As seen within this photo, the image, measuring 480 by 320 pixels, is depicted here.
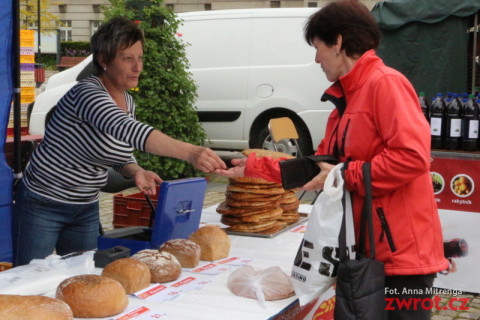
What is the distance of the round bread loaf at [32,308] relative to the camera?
1925 mm

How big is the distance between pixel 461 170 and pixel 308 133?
17.2 feet

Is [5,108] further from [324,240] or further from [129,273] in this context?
[324,240]

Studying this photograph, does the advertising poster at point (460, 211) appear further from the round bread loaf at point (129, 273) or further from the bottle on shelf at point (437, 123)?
the round bread loaf at point (129, 273)

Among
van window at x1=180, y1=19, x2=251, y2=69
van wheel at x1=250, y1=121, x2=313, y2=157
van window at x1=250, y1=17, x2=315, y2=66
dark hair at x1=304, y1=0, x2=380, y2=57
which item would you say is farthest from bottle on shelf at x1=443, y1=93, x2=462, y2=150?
van window at x1=180, y1=19, x2=251, y2=69

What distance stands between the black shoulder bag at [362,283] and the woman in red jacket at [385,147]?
5 cm

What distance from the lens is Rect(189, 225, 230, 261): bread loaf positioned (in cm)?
287

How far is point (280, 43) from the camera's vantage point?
33.6 ft

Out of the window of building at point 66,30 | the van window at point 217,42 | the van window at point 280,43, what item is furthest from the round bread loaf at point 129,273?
the window of building at point 66,30

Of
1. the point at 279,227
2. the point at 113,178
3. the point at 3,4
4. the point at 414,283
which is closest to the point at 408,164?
the point at 414,283

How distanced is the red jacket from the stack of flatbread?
1.08 m

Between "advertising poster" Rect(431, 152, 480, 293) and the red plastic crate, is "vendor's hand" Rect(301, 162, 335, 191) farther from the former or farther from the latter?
"advertising poster" Rect(431, 152, 480, 293)

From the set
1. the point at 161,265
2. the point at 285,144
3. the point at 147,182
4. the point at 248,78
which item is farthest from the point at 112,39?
the point at 248,78

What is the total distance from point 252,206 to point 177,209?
0.63 meters

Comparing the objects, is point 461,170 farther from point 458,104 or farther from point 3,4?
point 3,4
